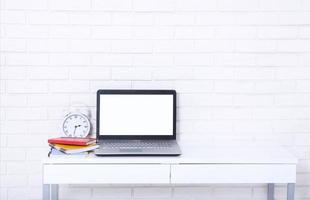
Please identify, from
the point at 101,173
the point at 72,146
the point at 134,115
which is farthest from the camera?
the point at 134,115

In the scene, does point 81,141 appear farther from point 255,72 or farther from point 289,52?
point 289,52

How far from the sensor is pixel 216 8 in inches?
107

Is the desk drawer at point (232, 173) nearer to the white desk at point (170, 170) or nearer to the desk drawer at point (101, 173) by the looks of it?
the white desk at point (170, 170)

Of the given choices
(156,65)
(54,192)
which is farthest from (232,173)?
(54,192)

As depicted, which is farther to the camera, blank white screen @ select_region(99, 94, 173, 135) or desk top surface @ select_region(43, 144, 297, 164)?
blank white screen @ select_region(99, 94, 173, 135)

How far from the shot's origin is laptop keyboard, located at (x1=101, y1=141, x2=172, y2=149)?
8.17 feet

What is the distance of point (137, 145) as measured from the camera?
8.34 feet

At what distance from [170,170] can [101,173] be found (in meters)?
0.32

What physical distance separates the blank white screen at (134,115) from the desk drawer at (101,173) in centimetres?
36

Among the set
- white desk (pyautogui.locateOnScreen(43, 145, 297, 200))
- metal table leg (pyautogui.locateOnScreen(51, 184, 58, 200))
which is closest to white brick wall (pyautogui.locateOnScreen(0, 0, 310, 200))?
metal table leg (pyautogui.locateOnScreen(51, 184, 58, 200))

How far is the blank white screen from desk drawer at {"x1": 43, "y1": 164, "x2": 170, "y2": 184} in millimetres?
357

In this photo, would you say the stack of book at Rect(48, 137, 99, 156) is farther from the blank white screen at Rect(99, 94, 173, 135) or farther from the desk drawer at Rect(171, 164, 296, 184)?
the desk drawer at Rect(171, 164, 296, 184)

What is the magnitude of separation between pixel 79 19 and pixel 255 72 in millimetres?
1001

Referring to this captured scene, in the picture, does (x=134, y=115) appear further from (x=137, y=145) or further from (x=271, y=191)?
(x=271, y=191)
